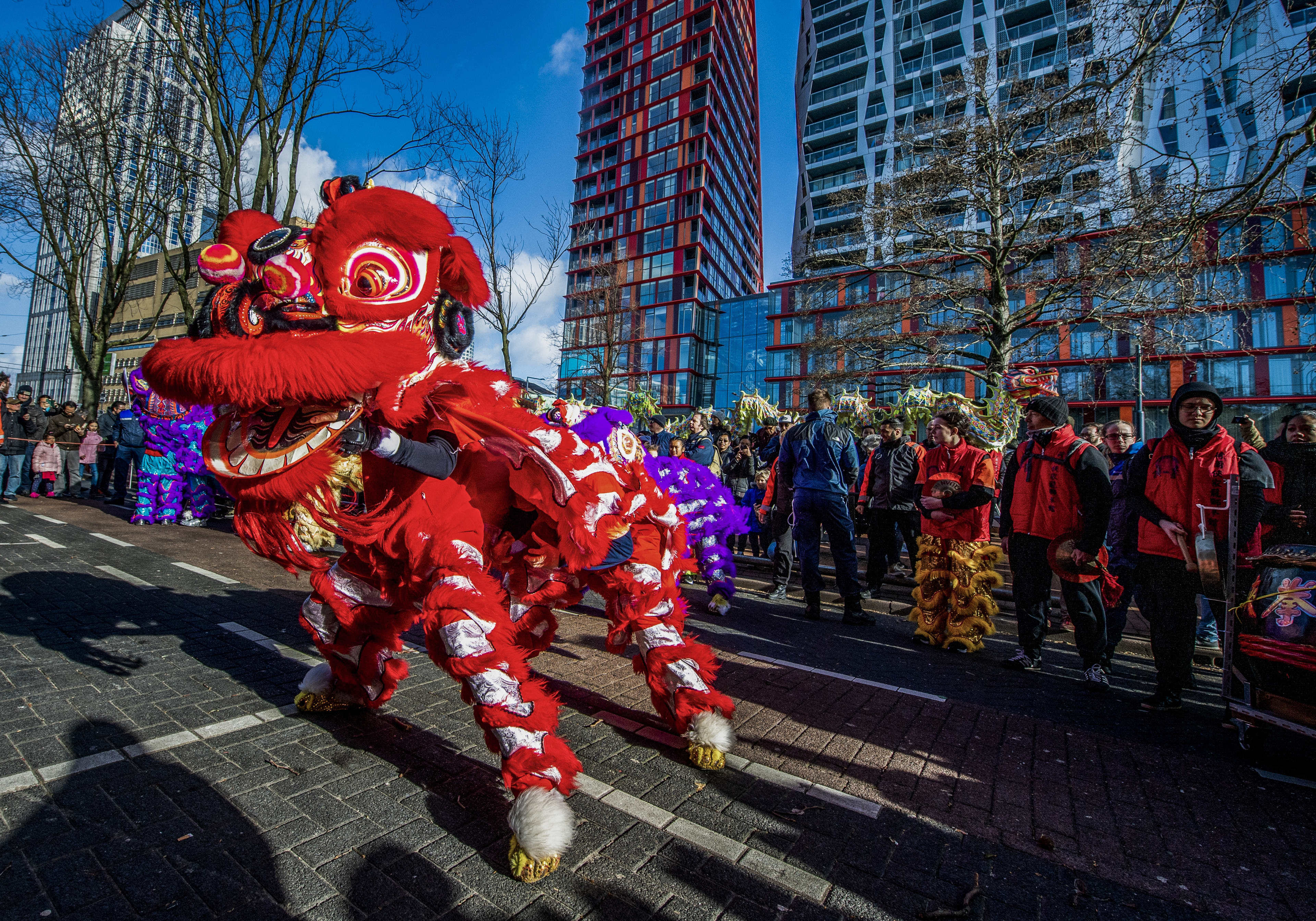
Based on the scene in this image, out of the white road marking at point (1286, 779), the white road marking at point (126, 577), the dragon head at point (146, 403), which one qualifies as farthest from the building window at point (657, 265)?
the white road marking at point (1286, 779)

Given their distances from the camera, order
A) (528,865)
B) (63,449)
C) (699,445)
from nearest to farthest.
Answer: (528,865)
(699,445)
(63,449)

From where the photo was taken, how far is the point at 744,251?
262 feet

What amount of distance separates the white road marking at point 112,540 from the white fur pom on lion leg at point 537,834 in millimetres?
7777

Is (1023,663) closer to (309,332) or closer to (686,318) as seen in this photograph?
(309,332)

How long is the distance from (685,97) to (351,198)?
228ft

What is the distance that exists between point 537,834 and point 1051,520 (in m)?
4.13

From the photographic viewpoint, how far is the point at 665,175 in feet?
200

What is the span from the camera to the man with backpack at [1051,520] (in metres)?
4.01

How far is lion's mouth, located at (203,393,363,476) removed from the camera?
6.34 feet

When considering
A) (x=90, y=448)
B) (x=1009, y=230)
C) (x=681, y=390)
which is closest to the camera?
(x=90, y=448)

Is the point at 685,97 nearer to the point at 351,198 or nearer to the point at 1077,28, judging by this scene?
the point at 1077,28

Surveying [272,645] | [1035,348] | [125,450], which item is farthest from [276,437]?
[1035,348]

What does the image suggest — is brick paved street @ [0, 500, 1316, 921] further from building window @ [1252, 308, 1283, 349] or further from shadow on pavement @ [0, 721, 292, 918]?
building window @ [1252, 308, 1283, 349]

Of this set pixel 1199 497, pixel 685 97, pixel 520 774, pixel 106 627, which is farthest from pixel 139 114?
pixel 685 97
